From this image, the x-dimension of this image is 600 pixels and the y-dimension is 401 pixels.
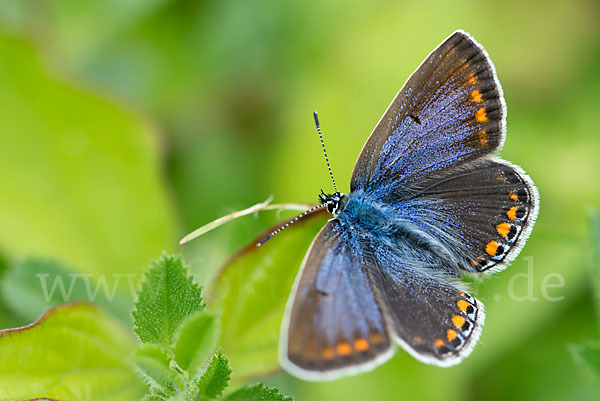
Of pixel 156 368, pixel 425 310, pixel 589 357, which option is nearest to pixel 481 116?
pixel 425 310

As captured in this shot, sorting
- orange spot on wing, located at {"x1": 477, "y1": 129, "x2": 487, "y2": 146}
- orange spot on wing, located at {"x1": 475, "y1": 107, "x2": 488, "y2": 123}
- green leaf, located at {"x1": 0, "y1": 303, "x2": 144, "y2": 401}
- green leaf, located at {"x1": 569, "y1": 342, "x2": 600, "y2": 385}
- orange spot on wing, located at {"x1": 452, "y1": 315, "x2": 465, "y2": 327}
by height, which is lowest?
green leaf, located at {"x1": 569, "y1": 342, "x2": 600, "y2": 385}

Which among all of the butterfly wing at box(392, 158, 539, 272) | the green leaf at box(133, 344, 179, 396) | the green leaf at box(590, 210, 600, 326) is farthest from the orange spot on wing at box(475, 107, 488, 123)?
the green leaf at box(133, 344, 179, 396)

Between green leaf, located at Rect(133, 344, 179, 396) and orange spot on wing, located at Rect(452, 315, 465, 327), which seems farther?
orange spot on wing, located at Rect(452, 315, 465, 327)

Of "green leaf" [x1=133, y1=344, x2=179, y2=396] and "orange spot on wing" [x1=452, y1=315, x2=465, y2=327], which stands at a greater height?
"green leaf" [x1=133, y1=344, x2=179, y2=396]

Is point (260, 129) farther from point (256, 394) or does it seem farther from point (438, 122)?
point (256, 394)

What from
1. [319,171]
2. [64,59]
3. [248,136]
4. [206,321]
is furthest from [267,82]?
[206,321]

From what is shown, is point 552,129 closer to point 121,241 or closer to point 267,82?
point 267,82

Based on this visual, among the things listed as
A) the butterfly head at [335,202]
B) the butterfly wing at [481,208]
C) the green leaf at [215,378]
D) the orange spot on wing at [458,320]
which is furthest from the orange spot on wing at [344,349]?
the butterfly wing at [481,208]

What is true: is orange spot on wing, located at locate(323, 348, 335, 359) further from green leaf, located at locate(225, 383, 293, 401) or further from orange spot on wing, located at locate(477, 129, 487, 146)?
orange spot on wing, located at locate(477, 129, 487, 146)
